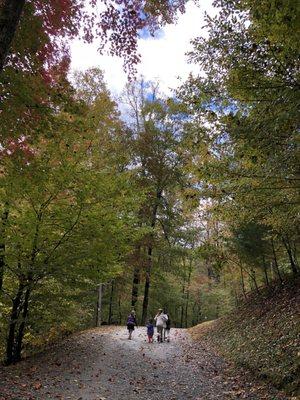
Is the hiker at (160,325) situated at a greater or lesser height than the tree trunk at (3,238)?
lesser

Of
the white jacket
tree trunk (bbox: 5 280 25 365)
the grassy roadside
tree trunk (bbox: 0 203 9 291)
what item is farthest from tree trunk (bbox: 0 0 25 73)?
the white jacket

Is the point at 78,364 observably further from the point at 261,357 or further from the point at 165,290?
the point at 165,290

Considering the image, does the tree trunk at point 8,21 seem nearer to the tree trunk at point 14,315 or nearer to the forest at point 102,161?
the forest at point 102,161

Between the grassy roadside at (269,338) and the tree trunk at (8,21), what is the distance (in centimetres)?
733

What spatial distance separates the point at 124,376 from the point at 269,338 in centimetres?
421

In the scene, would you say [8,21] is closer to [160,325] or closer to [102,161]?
[102,161]

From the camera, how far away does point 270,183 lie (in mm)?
7207

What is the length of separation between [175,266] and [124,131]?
891 centimetres

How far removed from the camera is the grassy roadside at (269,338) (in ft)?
25.6

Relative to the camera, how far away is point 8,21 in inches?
201

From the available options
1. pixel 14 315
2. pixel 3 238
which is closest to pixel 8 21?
pixel 3 238

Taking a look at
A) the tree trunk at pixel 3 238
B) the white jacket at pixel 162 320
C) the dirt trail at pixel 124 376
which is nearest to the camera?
the dirt trail at pixel 124 376

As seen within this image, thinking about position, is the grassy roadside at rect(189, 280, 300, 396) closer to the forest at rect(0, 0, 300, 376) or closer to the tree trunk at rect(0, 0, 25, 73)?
the forest at rect(0, 0, 300, 376)

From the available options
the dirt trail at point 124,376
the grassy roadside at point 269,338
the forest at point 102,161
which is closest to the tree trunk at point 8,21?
the forest at point 102,161
